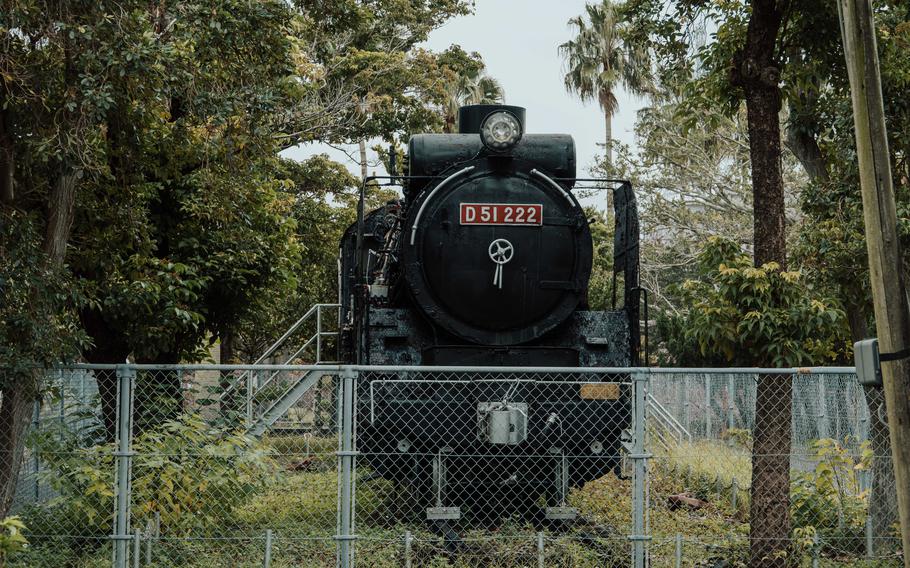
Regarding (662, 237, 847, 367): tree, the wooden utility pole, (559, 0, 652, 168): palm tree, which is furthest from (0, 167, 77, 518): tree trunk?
(559, 0, 652, 168): palm tree

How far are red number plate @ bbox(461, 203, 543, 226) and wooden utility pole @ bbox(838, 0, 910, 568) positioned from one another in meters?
3.69

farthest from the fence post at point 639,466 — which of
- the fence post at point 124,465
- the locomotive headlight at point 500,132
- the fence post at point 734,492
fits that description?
the fence post at point 124,465

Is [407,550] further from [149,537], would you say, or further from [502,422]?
[149,537]

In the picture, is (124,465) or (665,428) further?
(665,428)

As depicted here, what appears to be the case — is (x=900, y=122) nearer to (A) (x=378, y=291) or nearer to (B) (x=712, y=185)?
(A) (x=378, y=291)

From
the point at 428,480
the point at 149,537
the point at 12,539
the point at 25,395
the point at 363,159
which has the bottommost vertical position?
the point at 149,537

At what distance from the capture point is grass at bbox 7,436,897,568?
26.4 ft

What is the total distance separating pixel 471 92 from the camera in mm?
32438

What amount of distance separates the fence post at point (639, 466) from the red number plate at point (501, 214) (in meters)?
Result: 2.23

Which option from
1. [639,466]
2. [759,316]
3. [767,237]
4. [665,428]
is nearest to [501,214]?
[767,237]

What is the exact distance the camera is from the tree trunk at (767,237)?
8.43m

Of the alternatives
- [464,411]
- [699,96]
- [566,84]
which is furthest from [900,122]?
[566,84]

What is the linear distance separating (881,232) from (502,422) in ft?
12.0

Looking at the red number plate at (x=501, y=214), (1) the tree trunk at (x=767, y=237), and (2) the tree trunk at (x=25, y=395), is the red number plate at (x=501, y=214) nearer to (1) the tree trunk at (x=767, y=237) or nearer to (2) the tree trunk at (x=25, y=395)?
(1) the tree trunk at (x=767, y=237)
